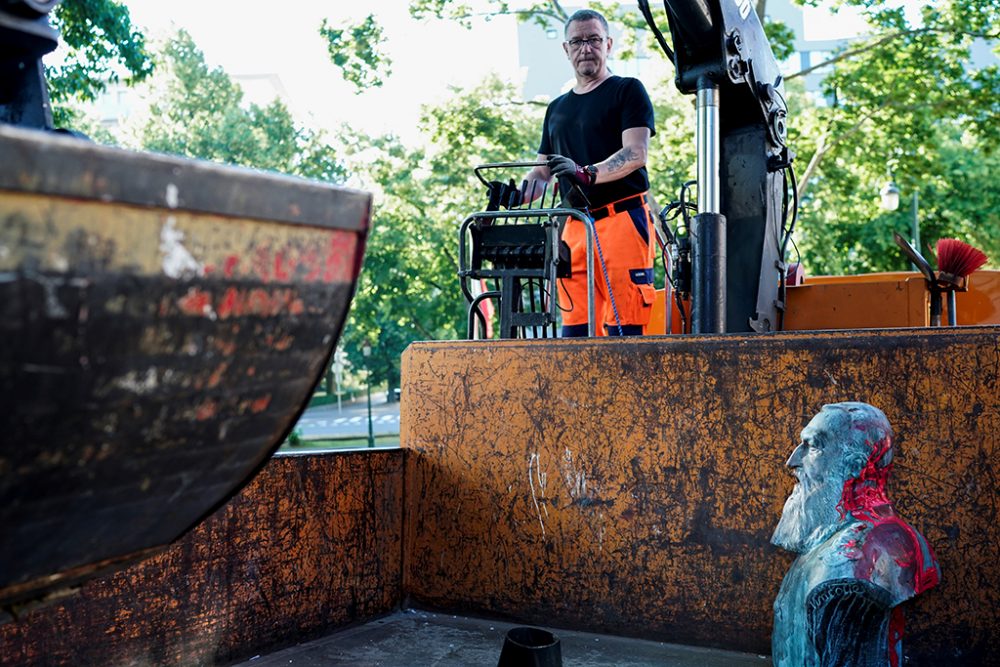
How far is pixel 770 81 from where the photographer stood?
198 inches

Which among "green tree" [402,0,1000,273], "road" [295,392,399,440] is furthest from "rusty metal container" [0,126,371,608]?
"road" [295,392,399,440]

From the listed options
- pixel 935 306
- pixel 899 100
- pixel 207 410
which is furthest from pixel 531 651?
pixel 899 100

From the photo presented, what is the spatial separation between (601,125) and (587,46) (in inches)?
16.8

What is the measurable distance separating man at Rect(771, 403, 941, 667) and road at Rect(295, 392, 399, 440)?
88.6 feet

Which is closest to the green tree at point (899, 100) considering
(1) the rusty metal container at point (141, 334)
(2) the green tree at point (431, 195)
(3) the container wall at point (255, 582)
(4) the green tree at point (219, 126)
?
(2) the green tree at point (431, 195)

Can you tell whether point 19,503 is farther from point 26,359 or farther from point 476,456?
point 476,456

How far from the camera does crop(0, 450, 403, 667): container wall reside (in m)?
2.66

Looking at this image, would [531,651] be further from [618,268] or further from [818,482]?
[618,268]

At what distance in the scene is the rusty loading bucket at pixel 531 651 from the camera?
2.59m

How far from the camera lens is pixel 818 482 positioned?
2.11 meters

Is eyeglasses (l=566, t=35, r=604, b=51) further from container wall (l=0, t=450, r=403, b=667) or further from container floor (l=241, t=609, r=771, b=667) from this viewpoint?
container floor (l=241, t=609, r=771, b=667)

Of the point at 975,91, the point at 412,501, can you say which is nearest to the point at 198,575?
the point at 412,501

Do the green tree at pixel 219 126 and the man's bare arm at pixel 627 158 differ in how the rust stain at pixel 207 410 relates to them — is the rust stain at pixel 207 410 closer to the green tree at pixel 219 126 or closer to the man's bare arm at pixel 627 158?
the man's bare arm at pixel 627 158

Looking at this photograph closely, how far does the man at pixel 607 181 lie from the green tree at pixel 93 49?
26.3 feet
